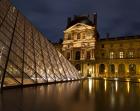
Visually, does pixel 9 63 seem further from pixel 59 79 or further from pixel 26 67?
pixel 59 79

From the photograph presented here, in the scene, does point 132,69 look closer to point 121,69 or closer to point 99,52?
point 121,69

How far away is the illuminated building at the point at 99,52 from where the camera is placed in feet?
133

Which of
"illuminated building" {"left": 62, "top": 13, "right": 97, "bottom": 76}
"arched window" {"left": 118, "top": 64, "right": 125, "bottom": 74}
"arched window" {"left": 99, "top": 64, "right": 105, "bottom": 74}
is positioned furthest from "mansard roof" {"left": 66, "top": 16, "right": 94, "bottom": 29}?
"arched window" {"left": 118, "top": 64, "right": 125, "bottom": 74}

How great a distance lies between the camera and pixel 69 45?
46.0 meters

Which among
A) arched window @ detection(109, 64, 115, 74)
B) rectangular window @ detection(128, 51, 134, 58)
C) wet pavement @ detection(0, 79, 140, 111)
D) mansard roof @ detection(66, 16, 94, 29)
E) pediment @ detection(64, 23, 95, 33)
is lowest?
wet pavement @ detection(0, 79, 140, 111)

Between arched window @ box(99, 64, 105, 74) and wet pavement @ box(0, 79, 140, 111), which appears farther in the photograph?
arched window @ box(99, 64, 105, 74)

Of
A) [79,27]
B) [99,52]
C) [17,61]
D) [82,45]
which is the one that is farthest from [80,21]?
[17,61]

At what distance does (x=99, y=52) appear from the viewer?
4381cm

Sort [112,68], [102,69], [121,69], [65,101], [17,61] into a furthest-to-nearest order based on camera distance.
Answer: [102,69]
[112,68]
[121,69]
[17,61]
[65,101]

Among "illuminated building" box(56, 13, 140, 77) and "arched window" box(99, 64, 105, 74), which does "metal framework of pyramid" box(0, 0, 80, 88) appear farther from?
"arched window" box(99, 64, 105, 74)

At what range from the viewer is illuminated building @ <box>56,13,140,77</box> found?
133 feet

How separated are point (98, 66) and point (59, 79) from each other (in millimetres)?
30462

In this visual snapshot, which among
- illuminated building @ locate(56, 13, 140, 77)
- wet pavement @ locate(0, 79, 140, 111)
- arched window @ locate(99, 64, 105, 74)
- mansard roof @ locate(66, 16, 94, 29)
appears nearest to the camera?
wet pavement @ locate(0, 79, 140, 111)

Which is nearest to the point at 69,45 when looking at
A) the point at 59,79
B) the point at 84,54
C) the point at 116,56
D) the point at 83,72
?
the point at 84,54
